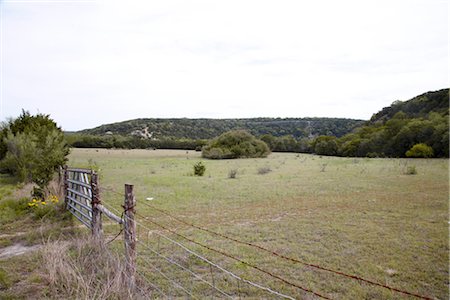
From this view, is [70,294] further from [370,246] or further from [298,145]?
[298,145]

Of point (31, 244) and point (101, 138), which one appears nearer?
point (31, 244)

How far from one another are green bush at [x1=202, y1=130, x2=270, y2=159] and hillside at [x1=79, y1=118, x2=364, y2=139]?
83.6 ft

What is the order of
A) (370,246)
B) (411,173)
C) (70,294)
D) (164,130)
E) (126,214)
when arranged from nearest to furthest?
(70,294), (126,214), (370,246), (411,173), (164,130)

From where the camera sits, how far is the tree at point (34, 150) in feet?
35.7

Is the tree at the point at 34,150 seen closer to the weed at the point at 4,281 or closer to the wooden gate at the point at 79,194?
the wooden gate at the point at 79,194

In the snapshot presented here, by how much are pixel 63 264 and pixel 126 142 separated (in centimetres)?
5233

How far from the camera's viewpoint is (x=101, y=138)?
52.6 metres

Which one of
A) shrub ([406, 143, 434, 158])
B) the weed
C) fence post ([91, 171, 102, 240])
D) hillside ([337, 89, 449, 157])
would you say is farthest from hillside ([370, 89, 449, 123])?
the weed

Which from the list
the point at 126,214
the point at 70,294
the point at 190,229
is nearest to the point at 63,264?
the point at 70,294

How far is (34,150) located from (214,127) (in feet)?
204

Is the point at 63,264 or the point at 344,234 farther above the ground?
the point at 63,264

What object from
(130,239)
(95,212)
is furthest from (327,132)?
(130,239)

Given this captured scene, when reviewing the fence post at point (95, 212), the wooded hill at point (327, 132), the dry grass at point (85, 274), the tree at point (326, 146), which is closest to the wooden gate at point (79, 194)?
the fence post at point (95, 212)

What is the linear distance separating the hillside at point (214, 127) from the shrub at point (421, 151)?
3430cm
